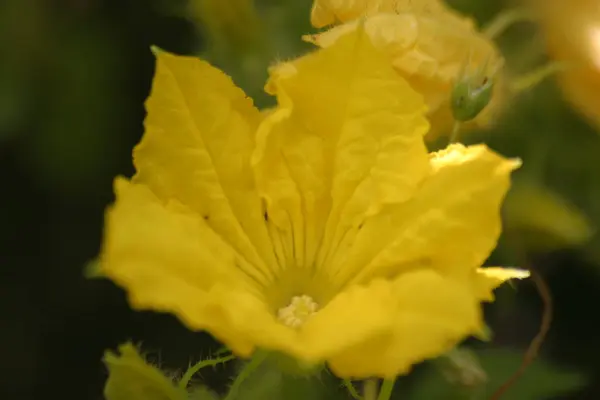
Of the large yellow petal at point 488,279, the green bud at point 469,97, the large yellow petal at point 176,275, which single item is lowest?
the large yellow petal at point 488,279

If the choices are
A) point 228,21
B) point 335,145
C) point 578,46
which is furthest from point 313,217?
point 578,46

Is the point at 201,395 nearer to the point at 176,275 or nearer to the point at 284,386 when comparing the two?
the point at 284,386

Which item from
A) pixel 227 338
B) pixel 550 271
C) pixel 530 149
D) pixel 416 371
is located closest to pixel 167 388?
pixel 227 338

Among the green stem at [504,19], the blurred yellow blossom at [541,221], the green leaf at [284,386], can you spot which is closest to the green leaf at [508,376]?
the blurred yellow blossom at [541,221]

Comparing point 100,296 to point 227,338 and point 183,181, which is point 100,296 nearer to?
point 183,181

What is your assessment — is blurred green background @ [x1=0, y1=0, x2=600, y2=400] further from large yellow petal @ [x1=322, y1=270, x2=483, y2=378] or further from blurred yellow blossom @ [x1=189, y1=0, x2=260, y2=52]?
large yellow petal @ [x1=322, y1=270, x2=483, y2=378]

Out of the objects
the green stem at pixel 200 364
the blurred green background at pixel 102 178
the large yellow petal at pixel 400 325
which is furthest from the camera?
the blurred green background at pixel 102 178

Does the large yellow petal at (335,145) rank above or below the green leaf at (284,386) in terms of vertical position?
above

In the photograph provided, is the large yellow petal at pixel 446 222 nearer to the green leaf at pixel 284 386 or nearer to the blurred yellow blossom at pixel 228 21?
the green leaf at pixel 284 386
